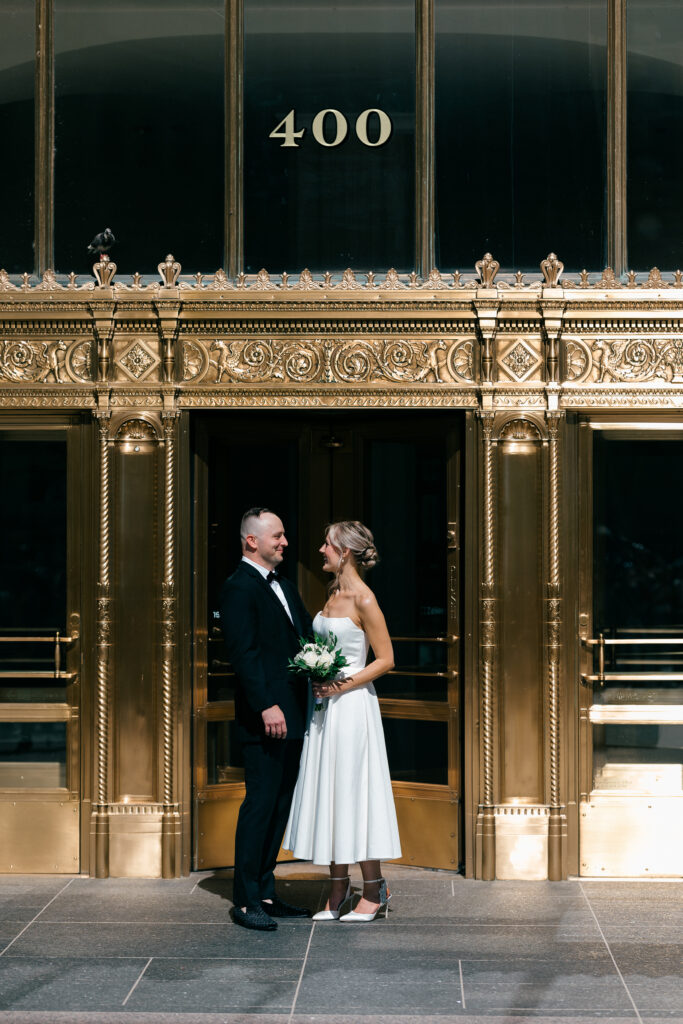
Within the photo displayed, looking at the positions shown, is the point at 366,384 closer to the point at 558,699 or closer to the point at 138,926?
the point at 558,699

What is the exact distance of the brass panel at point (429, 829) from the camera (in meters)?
8.52

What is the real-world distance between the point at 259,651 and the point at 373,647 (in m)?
0.67

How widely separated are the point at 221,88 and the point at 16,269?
1.80 metres

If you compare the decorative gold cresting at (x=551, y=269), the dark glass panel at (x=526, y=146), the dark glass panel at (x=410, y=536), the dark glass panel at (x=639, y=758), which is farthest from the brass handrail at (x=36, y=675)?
the decorative gold cresting at (x=551, y=269)

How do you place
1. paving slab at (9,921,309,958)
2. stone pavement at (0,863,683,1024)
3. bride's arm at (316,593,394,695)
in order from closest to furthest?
stone pavement at (0,863,683,1024) → paving slab at (9,921,309,958) → bride's arm at (316,593,394,695)

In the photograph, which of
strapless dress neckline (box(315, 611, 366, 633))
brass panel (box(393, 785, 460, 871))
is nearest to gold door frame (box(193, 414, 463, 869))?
brass panel (box(393, 785, 460, 871))

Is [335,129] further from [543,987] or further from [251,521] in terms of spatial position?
[543,987]

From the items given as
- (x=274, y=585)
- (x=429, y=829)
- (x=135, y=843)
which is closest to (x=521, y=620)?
(x=429, y=829)

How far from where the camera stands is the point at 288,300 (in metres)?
8.42

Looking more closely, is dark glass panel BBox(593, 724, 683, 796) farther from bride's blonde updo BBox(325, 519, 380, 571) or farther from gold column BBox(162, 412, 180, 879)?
gold column BBox(162, 412, 180, 879)

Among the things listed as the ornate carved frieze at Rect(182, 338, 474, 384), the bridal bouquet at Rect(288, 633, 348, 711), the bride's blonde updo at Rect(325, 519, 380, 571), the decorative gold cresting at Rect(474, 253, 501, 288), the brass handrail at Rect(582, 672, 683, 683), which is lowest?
the brass handrail at Rect(582, 672, 683, 683)

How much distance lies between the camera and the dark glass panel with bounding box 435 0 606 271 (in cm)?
858

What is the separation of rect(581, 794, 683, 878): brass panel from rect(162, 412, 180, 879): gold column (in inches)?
103

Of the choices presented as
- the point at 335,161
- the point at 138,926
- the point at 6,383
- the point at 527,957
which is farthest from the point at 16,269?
the point at 527,957
